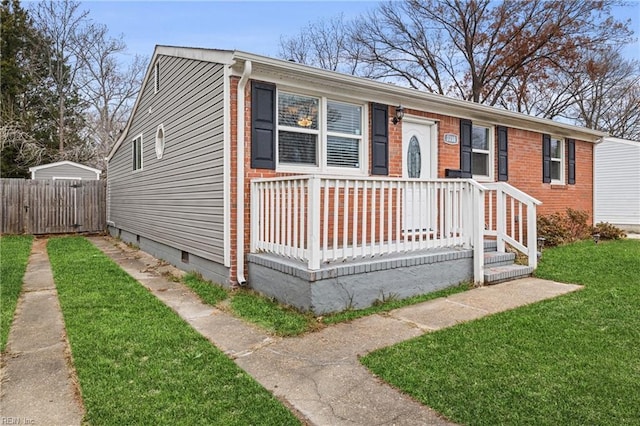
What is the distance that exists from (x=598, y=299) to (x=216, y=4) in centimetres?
965

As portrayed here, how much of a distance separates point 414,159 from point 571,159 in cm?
570

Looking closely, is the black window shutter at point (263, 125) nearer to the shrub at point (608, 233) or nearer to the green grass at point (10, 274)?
the green grass at point (10, 274)

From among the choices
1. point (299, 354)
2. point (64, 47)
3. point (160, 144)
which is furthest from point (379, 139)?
point (64, 47)

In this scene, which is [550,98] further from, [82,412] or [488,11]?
[82,412]

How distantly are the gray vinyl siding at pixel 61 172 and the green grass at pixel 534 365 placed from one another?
1906 centimetres

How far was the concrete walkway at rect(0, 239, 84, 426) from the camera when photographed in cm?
256

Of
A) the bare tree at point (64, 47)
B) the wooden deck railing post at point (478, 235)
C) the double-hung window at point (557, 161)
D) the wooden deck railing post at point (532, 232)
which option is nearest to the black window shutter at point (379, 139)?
the wooden deck railing post at point (478, 235)

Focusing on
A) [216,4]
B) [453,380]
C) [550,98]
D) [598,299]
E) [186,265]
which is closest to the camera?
[453,380]

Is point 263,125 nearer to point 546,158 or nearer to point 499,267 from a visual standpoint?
point 499,267

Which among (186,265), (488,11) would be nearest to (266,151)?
(186,265)

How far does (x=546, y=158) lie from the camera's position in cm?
992

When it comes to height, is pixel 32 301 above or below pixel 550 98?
below

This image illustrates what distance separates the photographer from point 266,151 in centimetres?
567

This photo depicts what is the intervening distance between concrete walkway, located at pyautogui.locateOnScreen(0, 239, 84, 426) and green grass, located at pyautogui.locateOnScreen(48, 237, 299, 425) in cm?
11
